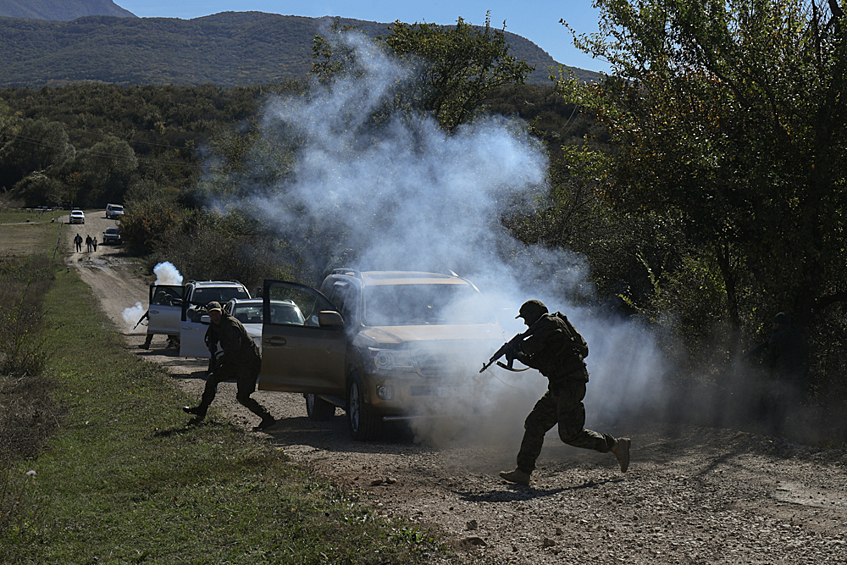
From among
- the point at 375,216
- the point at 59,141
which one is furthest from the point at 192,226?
the point at 59,141

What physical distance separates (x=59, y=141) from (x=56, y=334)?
2743 inches

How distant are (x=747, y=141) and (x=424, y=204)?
25.0 feet

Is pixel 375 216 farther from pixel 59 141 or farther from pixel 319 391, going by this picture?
pixel 59 141

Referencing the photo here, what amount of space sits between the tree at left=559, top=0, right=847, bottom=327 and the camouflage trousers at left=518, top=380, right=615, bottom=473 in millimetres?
3396

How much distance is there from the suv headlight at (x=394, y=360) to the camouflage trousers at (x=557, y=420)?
5.85 feet

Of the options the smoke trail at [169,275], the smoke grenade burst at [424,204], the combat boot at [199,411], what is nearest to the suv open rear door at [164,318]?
the smoke grenade burst at [424,204]

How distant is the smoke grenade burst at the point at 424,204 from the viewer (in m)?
9.77

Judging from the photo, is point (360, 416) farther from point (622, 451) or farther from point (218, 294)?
point (218, 294)

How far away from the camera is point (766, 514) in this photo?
509 centimetres

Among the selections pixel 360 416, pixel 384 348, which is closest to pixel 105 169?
pixel 360 416

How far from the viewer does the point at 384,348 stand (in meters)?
7.61

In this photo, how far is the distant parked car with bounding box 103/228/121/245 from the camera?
59.1 metres

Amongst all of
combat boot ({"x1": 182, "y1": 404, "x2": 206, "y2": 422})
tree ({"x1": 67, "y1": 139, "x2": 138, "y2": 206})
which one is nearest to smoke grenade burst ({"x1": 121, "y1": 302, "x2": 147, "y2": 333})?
combat boot ({"x1": 182, "y1": 404, "x2": 206, "y2": 422})

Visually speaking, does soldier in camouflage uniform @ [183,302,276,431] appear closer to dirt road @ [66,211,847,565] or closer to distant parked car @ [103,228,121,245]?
dirt road @ [66,211,847,565]
